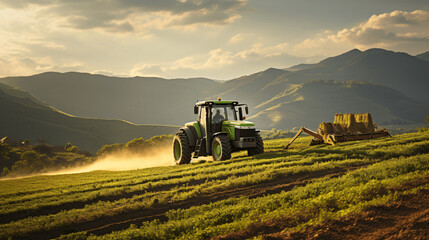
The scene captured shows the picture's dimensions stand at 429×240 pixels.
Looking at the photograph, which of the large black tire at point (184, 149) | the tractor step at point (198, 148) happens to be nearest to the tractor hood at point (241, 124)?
the tractor step at point (198, 148)

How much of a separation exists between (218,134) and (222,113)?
1645mm

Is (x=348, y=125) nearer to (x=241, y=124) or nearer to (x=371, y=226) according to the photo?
(x=241, y=124)

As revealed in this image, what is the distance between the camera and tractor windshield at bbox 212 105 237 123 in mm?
17000

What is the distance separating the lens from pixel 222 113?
17312 millimetres

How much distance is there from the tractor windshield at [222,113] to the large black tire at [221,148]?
141 centimetres

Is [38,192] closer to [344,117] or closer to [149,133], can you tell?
[344,117]

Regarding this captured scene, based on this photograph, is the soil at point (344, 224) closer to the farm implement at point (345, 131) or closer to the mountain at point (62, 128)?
the farm implement at point (345, 131)

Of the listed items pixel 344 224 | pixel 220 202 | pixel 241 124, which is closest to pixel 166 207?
pixel 220 202

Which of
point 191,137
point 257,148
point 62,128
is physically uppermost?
point 62,128

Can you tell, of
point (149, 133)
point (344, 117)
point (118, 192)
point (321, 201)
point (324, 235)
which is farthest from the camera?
point (149, 133)

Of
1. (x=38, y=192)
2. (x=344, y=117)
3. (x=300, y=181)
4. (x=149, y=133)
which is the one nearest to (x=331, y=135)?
(x=344, y=117)

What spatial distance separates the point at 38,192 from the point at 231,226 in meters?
9.88

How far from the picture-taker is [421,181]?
8.15 metres

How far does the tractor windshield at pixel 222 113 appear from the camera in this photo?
17.0m
